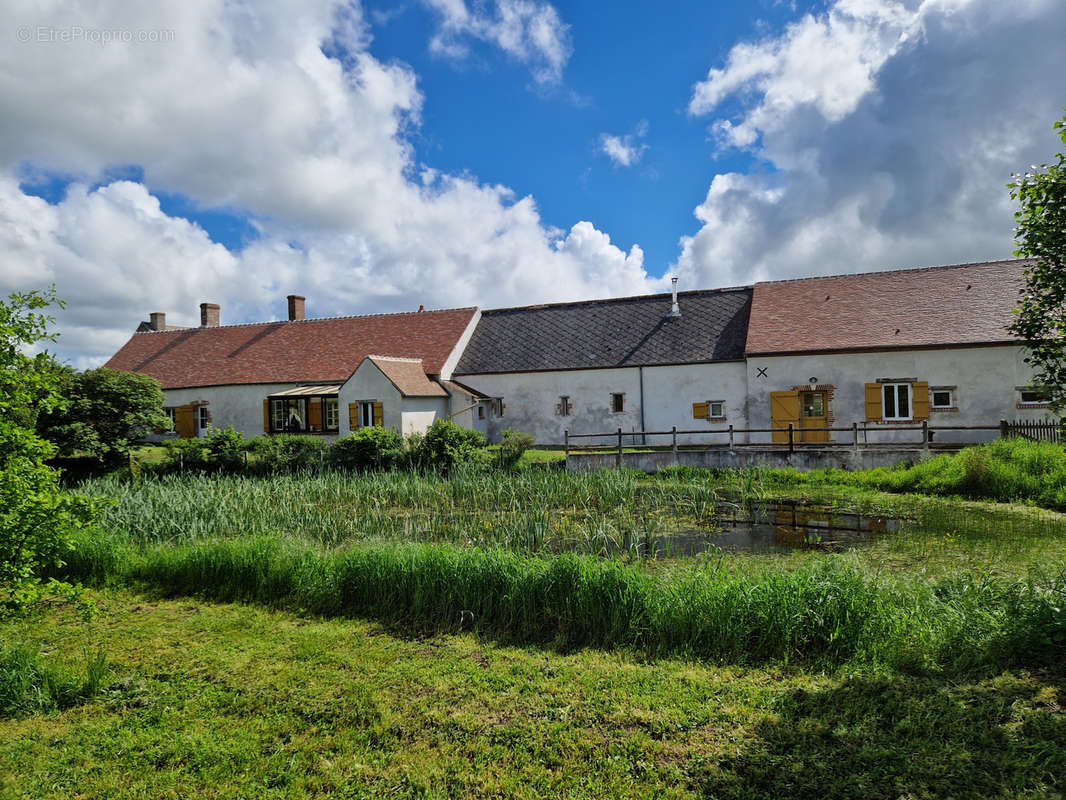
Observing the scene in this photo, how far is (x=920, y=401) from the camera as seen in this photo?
1909cm

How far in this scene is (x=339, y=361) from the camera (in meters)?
27.0

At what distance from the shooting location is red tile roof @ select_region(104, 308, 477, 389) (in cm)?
2681

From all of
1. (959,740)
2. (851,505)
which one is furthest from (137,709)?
(851,505)

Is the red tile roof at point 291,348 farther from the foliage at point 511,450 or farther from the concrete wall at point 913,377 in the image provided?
the concrete wall at point 913,377

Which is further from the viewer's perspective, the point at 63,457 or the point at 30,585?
the point at 63,457

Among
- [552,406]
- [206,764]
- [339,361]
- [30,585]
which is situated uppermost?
[339,361]

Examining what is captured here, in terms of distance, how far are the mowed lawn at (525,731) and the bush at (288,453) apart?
13930 millimetres

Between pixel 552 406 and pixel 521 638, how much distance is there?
19033 millimetres

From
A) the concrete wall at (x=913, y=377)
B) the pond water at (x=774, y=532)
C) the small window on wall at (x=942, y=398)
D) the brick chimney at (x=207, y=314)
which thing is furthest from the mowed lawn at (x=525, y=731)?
the brick chimney at (x=207, y=314)

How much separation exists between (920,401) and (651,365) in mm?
8610

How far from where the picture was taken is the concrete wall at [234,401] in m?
27.0

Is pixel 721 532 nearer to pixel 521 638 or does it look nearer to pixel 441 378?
pixel 521 638

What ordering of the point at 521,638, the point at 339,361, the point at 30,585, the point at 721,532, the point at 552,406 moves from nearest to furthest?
the point at 30,585
the point at 521,638
the point at 721,532
the point at 552,406
the point at 339,361

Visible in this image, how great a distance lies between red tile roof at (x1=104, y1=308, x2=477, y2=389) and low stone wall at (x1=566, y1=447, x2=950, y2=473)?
932 centimetres
